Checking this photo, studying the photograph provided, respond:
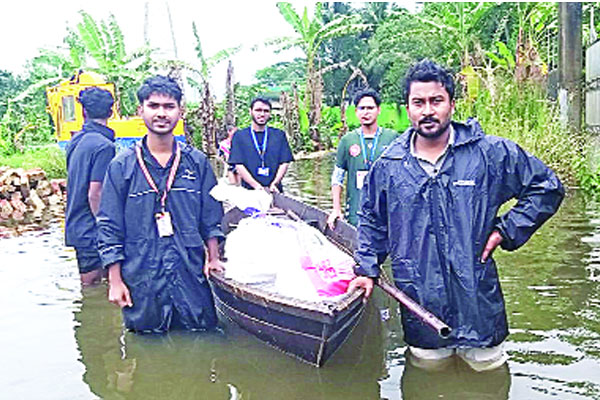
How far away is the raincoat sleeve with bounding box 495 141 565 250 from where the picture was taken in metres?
3.84

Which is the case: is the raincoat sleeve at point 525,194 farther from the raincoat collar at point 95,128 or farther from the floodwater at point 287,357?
the raincoat collar at point 95,128

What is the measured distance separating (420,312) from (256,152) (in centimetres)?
423

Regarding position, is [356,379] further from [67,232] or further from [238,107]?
[238,107]

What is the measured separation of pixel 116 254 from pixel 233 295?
3.03 ft

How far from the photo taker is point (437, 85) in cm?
393

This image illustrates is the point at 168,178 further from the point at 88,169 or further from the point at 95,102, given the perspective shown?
the point at 95,102

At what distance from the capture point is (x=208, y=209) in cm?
521

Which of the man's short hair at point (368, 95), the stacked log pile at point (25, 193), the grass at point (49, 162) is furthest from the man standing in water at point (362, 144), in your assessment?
the grass at point (49, 162)

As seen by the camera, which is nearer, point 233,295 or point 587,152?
point 233,295

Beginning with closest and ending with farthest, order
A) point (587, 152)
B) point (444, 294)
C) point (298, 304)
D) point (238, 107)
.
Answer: point (444, 294) < point (298, 304) < point (587, 152) < point (238, 107)

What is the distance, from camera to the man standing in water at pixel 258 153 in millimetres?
7691

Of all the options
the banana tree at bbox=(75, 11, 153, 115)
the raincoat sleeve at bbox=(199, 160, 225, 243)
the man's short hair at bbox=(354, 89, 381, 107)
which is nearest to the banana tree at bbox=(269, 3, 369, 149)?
the banana tree at bbox=(75, 11, 153, 115)

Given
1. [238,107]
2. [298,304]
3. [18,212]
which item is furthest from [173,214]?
[238,107]

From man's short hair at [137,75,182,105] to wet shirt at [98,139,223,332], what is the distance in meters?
0.38
